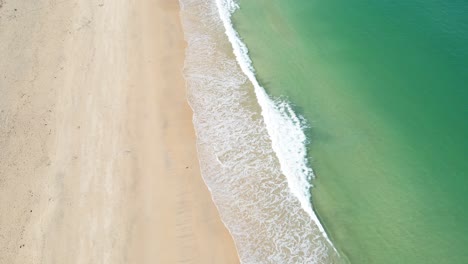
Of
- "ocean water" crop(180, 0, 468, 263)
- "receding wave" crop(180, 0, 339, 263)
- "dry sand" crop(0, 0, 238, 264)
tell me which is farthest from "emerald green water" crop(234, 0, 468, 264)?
"dry sand" crop(0, 0, 238, 264)

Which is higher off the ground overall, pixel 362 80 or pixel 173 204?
pixel 362 80

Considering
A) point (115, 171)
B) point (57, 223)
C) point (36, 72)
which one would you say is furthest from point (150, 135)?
point (36, 72)

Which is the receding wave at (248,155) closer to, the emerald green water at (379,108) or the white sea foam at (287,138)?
the white sea foam at (287,138)

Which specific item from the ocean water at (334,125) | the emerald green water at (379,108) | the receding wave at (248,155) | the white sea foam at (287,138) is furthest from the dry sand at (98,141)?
the emerald green water at (379,108)

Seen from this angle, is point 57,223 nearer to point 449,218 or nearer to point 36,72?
point 36,72

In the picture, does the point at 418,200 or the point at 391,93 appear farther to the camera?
the point at 391,93

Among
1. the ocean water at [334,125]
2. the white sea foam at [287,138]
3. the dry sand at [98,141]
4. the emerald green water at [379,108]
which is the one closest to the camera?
the dry sand at [98,141]

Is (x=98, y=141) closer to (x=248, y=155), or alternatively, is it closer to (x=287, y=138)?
(x=248, y=155)
